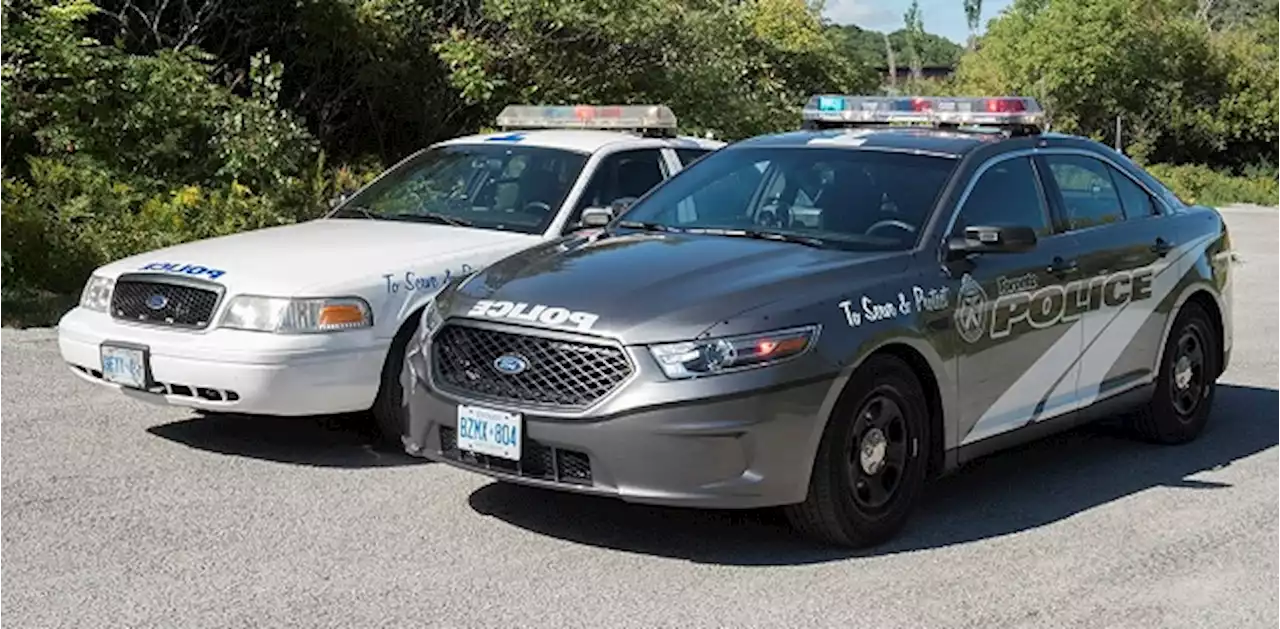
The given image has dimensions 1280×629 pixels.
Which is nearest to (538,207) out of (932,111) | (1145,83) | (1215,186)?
(932,111)

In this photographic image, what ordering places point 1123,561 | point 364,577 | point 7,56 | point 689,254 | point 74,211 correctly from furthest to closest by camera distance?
point 7,56 → point 74,211 → point 689,254 → point 1123,561 → point 364,577

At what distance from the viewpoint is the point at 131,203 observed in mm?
13172

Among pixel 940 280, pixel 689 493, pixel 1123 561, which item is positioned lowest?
pixel 1123 561

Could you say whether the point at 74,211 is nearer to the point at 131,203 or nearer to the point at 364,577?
the point at 131,203

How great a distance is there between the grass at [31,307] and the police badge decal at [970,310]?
6.82 m

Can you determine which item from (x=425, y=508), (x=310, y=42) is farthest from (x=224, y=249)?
(x=310, y=42)

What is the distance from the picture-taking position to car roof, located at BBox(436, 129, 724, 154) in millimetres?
8734

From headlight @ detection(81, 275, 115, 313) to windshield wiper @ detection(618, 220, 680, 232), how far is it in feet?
7.69

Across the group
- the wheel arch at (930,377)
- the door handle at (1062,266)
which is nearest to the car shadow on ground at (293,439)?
the wheel arch at (930,377)

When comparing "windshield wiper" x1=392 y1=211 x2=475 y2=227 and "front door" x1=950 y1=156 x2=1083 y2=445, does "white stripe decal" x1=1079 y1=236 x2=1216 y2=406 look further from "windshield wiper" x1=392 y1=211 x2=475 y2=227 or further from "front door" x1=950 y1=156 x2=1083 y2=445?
"windshield wiper" x1=392 y1=211 x2=475 y2=227

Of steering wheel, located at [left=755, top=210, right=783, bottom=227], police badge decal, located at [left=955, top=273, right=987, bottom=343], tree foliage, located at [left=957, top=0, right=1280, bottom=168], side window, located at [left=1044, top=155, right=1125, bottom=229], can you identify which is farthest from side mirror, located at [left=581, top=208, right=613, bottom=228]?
tree foliage, located at [left=957, top=0, right=1280, bottom=168]

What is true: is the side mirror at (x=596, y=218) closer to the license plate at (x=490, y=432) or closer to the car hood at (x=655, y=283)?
the car hood at (x=655, y=283)

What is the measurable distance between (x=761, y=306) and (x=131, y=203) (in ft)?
29.1

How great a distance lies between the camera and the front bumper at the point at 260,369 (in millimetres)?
6758
